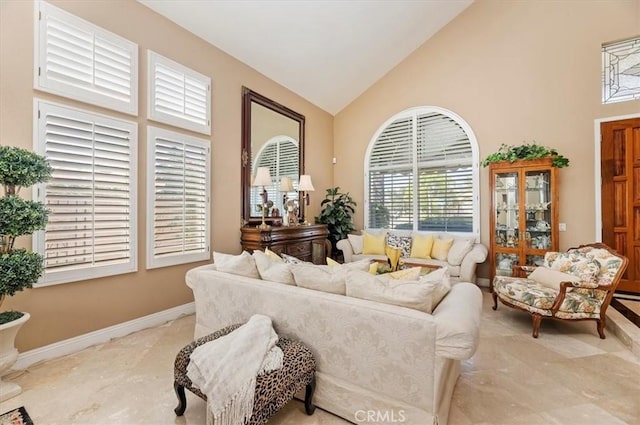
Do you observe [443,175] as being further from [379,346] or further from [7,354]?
[7,354]

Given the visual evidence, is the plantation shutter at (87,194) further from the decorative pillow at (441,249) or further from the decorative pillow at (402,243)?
the decorative pillow at (441,249)

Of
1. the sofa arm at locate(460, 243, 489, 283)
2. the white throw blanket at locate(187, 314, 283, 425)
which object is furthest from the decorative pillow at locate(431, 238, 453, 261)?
the white throw blanket at locate(187, 314, 283, 425)

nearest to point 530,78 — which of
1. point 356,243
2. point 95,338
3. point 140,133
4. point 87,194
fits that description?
point 356,243

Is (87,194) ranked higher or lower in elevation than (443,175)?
lower

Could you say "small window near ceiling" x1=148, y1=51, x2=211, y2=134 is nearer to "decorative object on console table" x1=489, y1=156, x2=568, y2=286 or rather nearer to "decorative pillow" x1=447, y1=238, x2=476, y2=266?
A: "decorative pillow" x1=447, y1=238, x2=476, y2=266

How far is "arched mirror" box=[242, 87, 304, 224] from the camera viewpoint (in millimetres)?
4516

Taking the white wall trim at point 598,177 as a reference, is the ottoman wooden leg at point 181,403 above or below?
below

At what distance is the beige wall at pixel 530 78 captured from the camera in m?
4.34

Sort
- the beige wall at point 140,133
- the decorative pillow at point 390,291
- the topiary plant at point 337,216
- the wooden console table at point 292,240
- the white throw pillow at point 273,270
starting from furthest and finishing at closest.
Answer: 1. the topiary plant at point 337,216
2. the wooden console table at point 292,240
3. the beige wall at point 140,133
4. the white throw pillow at point 273,270
5. the decorative pillow at point 390,291

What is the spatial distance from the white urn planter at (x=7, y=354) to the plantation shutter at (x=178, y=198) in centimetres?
127

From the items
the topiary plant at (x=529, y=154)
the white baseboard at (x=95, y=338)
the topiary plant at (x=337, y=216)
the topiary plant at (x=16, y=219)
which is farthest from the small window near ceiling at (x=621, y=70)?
the topiary plant at (x=16, y=219)

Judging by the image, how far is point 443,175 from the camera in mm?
5496

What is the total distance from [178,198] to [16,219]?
64.1 inches

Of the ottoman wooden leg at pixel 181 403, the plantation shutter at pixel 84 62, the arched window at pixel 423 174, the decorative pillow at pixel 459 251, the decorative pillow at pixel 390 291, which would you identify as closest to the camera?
the decorative pillow at pixel 390 291
